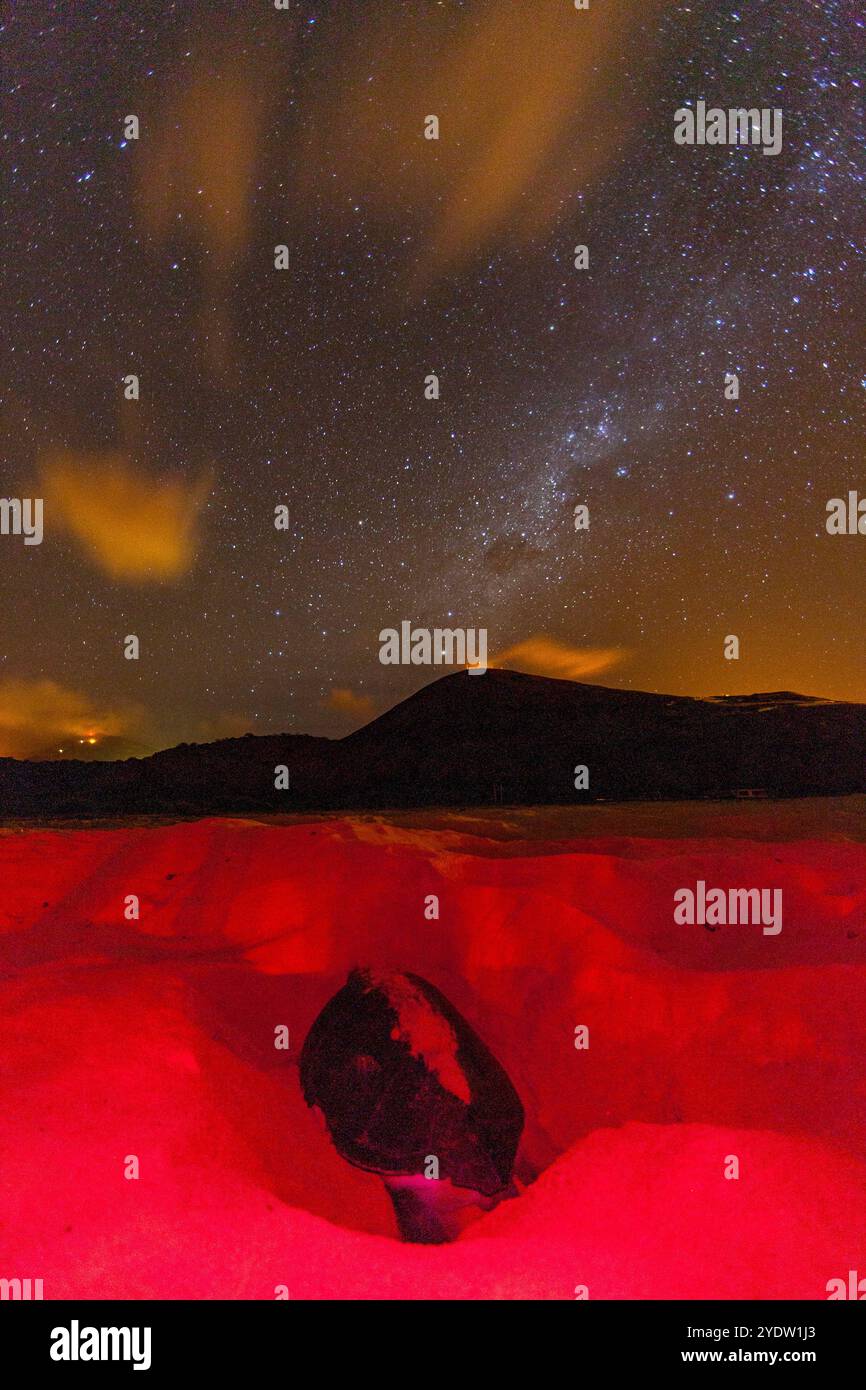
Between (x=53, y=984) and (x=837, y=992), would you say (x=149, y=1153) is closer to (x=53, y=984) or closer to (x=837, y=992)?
(x=53, y=984)

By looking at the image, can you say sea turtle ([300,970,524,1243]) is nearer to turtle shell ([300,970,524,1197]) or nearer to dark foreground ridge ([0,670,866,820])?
turtle shell ([300,970,524,1197])

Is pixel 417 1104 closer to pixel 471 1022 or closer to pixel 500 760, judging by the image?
pixel 471 1022

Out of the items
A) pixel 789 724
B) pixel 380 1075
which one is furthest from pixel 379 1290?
pixel 789 724

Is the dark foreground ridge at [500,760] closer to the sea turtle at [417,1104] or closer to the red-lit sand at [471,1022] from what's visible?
the red-lit sand at [471,1022]

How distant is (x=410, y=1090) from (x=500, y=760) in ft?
70.8

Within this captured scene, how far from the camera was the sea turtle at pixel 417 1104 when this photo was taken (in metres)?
5.74

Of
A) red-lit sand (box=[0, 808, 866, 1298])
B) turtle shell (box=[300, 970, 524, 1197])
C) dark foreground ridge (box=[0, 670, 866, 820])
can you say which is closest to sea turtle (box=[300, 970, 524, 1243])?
turtle shell (box=[300, 970, 524, 1197])

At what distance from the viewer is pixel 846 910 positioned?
10078mm

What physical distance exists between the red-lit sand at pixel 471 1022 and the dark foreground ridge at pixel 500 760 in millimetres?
8098

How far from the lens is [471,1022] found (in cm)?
830

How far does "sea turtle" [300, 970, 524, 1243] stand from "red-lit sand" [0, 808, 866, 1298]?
301mm

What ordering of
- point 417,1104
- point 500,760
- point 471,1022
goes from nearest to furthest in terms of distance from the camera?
point 417,1104 < point 471,1022 < point 500,760

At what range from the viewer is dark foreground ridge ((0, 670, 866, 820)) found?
69.4ft

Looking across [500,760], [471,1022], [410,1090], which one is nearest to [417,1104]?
[410,1090]
